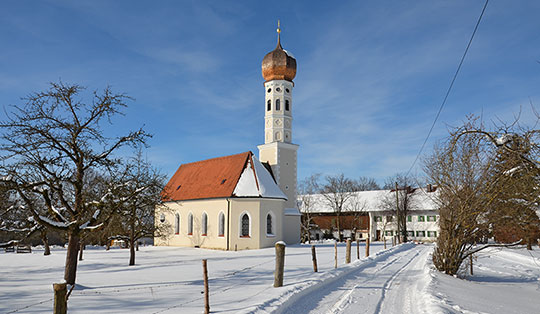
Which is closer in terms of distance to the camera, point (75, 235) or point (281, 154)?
point (75, 235)

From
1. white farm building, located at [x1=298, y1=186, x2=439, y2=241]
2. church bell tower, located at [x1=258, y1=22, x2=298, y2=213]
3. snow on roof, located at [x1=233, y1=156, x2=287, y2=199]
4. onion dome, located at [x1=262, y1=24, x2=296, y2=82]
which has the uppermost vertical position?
onion dome, located at [x1=262, y1=24, x2=296, y2=82]

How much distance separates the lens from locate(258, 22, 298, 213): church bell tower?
3622cm

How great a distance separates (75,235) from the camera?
1226 cm

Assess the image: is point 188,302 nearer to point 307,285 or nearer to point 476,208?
point 307,285

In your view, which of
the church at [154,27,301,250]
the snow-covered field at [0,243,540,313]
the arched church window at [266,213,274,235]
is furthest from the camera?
the arched church window at [266,213,274,235]

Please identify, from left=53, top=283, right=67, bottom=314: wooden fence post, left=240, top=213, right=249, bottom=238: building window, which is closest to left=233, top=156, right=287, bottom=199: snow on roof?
left=240, top=213, right=249, bottom=238: building window

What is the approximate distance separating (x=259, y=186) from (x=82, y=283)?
A: 1931cm

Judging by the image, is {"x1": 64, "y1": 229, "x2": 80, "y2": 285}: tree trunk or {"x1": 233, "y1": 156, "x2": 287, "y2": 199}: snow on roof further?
{"x1": 233, "y1": 156, "x2": 287, "y2": 199}: snow on roof

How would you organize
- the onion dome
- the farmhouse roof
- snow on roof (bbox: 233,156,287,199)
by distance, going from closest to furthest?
1. snow on roof (bbox: 233,156,287,199)
2. the farmhouse roof
3. the onion dome

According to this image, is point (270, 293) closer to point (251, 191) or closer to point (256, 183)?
point (251, 191)

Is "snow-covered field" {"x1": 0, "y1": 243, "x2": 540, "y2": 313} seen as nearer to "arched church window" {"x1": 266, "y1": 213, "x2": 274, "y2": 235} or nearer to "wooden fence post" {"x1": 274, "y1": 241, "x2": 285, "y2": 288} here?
"wooden fence post" {"x1": 274, "y1": 241, "x2": 285, "y2": 288}

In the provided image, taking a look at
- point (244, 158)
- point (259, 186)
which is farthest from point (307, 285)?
point (244, 158)

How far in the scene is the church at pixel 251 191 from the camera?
3105 cm

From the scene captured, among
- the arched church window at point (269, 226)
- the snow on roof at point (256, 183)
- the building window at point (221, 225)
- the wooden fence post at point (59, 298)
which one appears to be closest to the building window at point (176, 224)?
the building window at point (221, 225)
